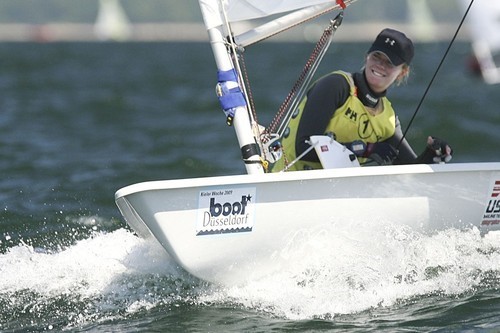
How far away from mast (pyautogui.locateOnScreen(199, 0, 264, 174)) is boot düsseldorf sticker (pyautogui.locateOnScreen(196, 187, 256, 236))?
0.86 ft

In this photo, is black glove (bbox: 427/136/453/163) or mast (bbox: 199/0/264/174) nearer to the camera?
mast (bbox: 199/0/264/174)

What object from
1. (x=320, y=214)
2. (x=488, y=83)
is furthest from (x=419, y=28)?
(x=320, y=214)

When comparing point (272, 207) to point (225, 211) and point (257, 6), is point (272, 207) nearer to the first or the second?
point (225, 211)

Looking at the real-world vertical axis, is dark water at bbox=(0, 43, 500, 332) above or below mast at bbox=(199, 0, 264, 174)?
below

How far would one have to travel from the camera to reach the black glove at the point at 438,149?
4.56 meters

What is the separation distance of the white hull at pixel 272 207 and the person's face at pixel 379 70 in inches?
21.2

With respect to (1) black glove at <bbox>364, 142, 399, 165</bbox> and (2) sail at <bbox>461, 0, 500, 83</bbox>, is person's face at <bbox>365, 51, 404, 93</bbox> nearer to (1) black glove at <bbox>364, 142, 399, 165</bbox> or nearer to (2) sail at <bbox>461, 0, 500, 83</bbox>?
(1) black glove at <bbox>364, 142, 399, 165</bbox>

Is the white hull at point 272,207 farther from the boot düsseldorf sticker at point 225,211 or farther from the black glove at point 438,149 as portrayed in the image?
the black glove at point 438,149

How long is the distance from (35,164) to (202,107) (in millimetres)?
6646

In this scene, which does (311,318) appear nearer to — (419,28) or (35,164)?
(35,164)

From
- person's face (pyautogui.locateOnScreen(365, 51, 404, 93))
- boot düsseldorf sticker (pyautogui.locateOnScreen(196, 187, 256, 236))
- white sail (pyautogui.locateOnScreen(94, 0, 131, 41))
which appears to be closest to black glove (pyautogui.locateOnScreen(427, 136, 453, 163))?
person's face (pyautogui.locateOnScreen(365, 51, 404, 93))

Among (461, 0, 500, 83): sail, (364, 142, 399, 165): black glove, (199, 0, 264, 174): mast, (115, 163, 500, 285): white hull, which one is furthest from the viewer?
(461, 0, 500, 83): sail

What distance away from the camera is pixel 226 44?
4.32m

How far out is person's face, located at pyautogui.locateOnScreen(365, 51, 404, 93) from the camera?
4570mm
